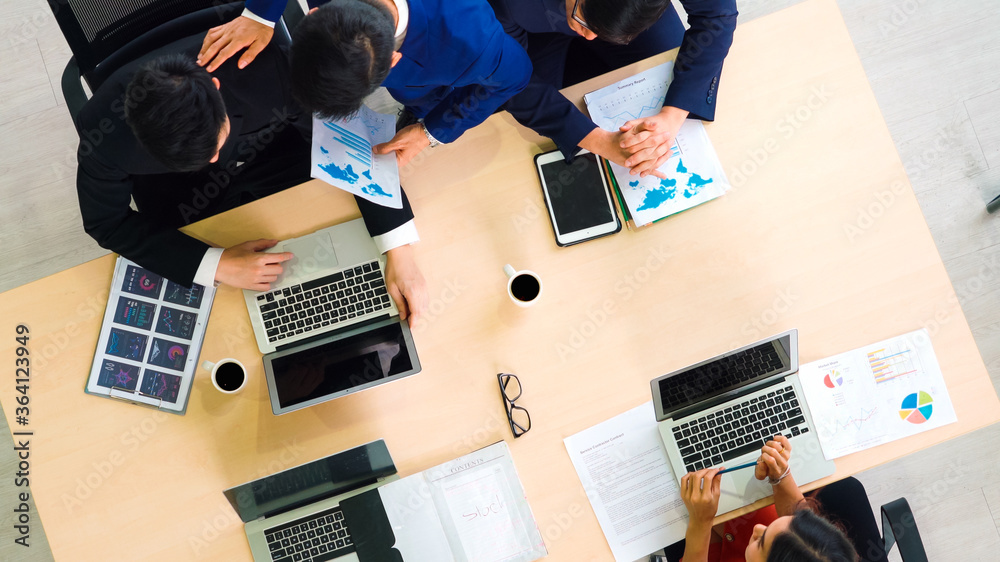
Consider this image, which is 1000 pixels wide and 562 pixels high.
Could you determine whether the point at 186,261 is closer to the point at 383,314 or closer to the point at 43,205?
the point at 383,314

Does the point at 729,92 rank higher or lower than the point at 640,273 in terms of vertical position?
higher

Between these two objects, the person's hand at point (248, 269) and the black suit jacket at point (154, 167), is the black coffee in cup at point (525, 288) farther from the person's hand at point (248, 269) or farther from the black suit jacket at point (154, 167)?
the person's hand at point (248, 269)

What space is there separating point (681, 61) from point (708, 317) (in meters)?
→ 0.60

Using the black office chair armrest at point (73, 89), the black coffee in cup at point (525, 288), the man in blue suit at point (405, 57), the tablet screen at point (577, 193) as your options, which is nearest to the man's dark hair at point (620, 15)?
the man in blue suit at point (405, 57)

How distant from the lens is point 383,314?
1.34 m

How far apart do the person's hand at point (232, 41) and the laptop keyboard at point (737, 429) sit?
125 centimetres

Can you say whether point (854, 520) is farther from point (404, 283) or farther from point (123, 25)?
point (123, 25)

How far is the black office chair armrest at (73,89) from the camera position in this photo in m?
1.40

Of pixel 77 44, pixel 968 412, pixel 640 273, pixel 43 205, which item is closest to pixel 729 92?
pixel 640 273

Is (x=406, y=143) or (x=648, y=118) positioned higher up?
(x=406, y=143)

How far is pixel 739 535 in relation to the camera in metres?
1.57

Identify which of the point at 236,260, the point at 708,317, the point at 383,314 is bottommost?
the point at 708,317

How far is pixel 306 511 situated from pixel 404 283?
1.76 ft

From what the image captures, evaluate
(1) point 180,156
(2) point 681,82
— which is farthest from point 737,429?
(1) point 180,156
